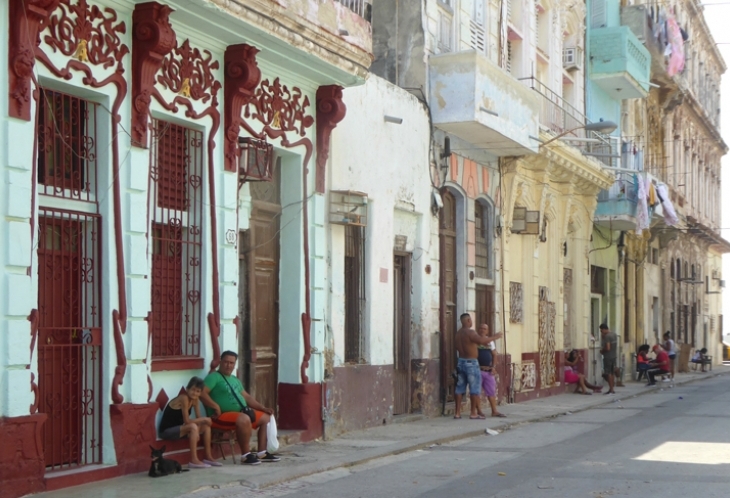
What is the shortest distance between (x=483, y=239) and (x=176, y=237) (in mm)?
10508

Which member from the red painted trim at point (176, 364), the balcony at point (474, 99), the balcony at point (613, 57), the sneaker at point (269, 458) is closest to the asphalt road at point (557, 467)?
the sneaker at point (269, 458)

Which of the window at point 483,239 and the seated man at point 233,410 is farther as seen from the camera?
the window at point 483,239

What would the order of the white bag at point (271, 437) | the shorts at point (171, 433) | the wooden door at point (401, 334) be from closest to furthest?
the shorts at point (171, 433), the white bag at point (271, 437), the wooden door at point (401, 334)

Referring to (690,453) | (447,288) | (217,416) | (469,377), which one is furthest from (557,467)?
(447,288)

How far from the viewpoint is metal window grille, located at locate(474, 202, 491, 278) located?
2159 cm

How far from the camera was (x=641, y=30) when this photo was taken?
31359mm

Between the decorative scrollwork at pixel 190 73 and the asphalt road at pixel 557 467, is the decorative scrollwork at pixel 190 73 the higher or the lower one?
the higher one

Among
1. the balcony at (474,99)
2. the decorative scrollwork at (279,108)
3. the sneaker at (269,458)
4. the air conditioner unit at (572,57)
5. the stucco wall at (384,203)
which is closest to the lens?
the sneaker at (269,458)

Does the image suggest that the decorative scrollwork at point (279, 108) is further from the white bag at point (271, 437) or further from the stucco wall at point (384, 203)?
the white bag at point (271, 437)

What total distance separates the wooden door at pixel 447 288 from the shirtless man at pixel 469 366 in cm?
77

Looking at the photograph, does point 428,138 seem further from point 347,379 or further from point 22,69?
point 22,69

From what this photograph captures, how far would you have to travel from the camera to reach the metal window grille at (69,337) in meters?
10.3

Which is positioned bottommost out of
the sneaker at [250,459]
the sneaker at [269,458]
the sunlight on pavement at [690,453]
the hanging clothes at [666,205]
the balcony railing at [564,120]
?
the sunlight on pavement at [690,453]

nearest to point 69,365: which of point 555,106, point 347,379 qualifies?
point 347,379
